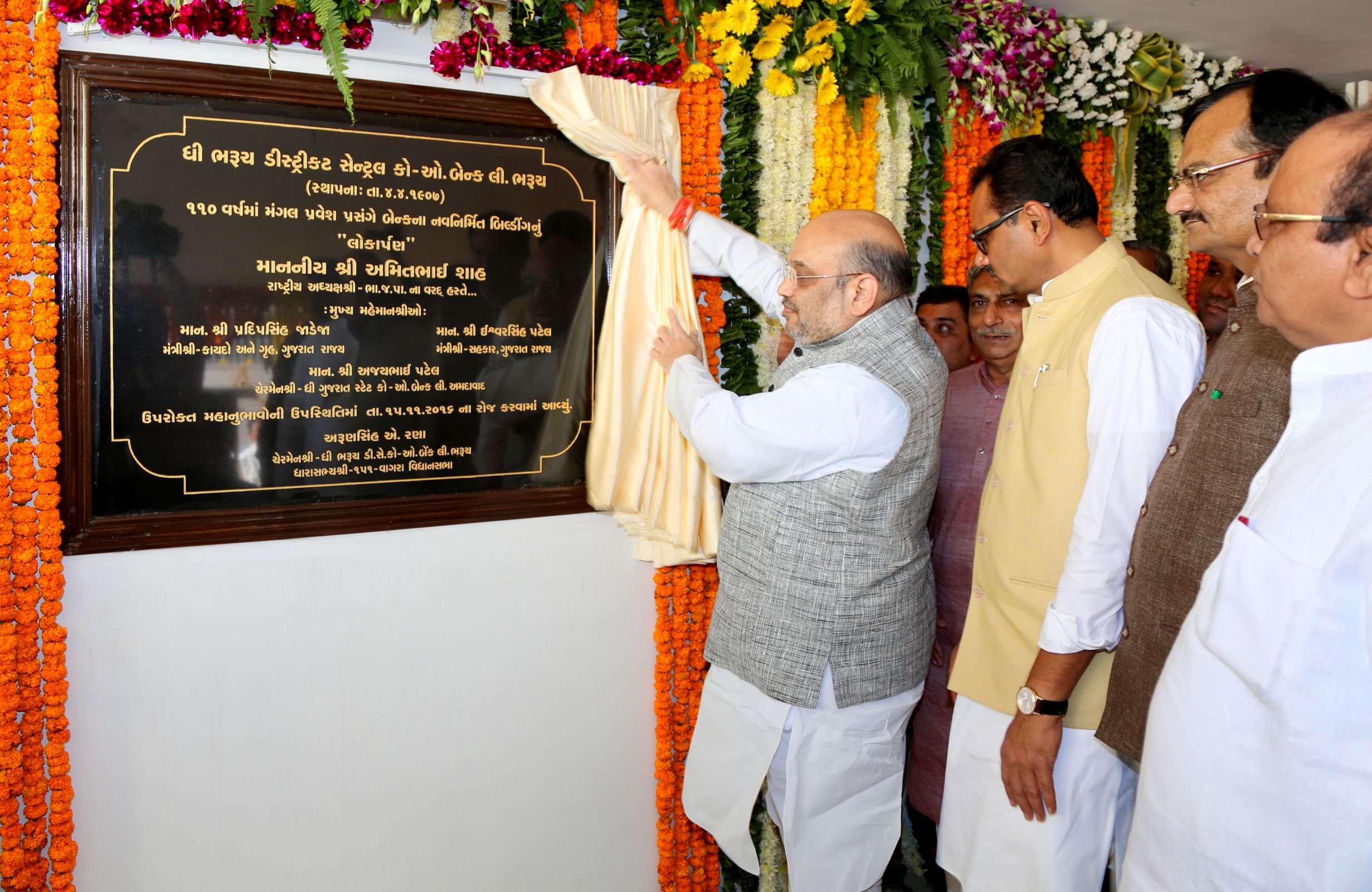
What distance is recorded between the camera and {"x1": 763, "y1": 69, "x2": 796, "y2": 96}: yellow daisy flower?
254 centimetres

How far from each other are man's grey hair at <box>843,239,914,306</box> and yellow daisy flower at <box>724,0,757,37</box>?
759mm

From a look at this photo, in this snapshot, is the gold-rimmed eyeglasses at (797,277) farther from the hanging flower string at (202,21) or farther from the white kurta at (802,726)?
the hanging flower string at (202,21)

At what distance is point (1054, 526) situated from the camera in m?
1.75

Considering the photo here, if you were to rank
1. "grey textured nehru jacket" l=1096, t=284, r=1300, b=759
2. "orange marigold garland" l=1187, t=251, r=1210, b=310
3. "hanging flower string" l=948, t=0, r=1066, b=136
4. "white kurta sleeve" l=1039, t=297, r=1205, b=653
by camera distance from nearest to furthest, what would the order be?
1. "grey textured nehru jacket" l=1096, t=284, r=1300, b=759
2. "white kurta sleeve" l=1039, t=297, r=1205, b=653
3. "hanging flower string" l=948, t=0, r=1066, b=136
4. "orange marigold garland" l=1187, t=251, r=1210, b=310

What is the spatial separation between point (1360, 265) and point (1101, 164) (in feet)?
8.48

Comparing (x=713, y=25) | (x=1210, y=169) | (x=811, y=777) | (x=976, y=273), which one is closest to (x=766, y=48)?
(x=713, y=25)

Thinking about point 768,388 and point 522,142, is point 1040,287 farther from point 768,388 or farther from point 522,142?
point 522,142

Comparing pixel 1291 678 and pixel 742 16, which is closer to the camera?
pixel 1291 678

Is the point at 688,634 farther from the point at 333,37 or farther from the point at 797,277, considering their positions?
the point at 333,37

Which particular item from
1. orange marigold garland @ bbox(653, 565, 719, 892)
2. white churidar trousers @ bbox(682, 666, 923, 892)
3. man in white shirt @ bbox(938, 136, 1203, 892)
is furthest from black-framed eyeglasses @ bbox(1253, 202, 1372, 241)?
orange marigold garland @ bbox(653, 565, 719, 892)

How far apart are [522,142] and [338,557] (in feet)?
3.85

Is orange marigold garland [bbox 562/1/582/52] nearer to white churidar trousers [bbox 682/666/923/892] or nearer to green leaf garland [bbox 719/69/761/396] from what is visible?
green leaf garland [bbox 719/69/761/396]

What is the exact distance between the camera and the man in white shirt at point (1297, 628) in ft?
3.07

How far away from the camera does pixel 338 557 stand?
7.27ft
